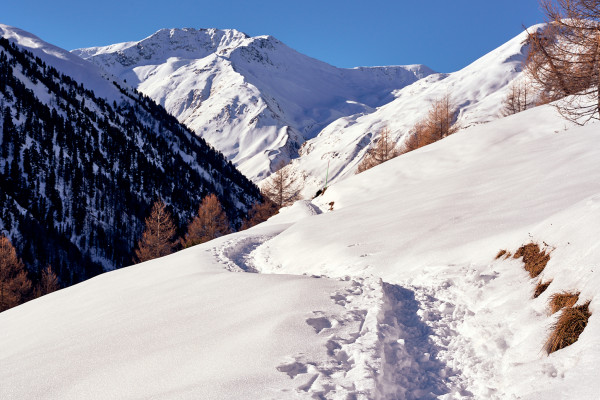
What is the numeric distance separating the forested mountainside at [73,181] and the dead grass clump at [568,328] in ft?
415

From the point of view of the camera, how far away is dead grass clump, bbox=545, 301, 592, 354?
4.61 meters

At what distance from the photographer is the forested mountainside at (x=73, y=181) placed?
11644 centimetres

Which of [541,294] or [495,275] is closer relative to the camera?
[541,294]

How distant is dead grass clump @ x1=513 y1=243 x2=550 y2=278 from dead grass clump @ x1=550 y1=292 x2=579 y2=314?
1.61 meters

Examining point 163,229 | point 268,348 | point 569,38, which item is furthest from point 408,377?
point 163,229

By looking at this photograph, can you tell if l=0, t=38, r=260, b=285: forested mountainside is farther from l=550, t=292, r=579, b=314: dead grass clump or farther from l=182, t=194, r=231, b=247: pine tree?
l=550, t=292, r=579, b=314: dead grass clump

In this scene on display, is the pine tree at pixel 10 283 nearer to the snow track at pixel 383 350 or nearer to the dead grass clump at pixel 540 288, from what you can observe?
the snow track at pixel 383 350

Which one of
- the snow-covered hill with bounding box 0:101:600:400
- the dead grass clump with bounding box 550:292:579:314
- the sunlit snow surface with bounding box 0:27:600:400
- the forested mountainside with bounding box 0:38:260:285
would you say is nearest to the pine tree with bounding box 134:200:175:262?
the snow-covered hill with bounding box 0:101:600:400

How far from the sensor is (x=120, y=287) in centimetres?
1478

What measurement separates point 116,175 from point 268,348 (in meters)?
175

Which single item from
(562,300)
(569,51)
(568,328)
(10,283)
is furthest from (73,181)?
(568,328)

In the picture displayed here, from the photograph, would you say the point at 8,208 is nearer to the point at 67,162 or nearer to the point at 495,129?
the point at 67,162

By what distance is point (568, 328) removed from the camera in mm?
4715

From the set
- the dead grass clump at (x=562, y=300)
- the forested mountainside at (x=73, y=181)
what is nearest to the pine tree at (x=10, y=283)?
the dead grass clump at (x=562, y=300)
